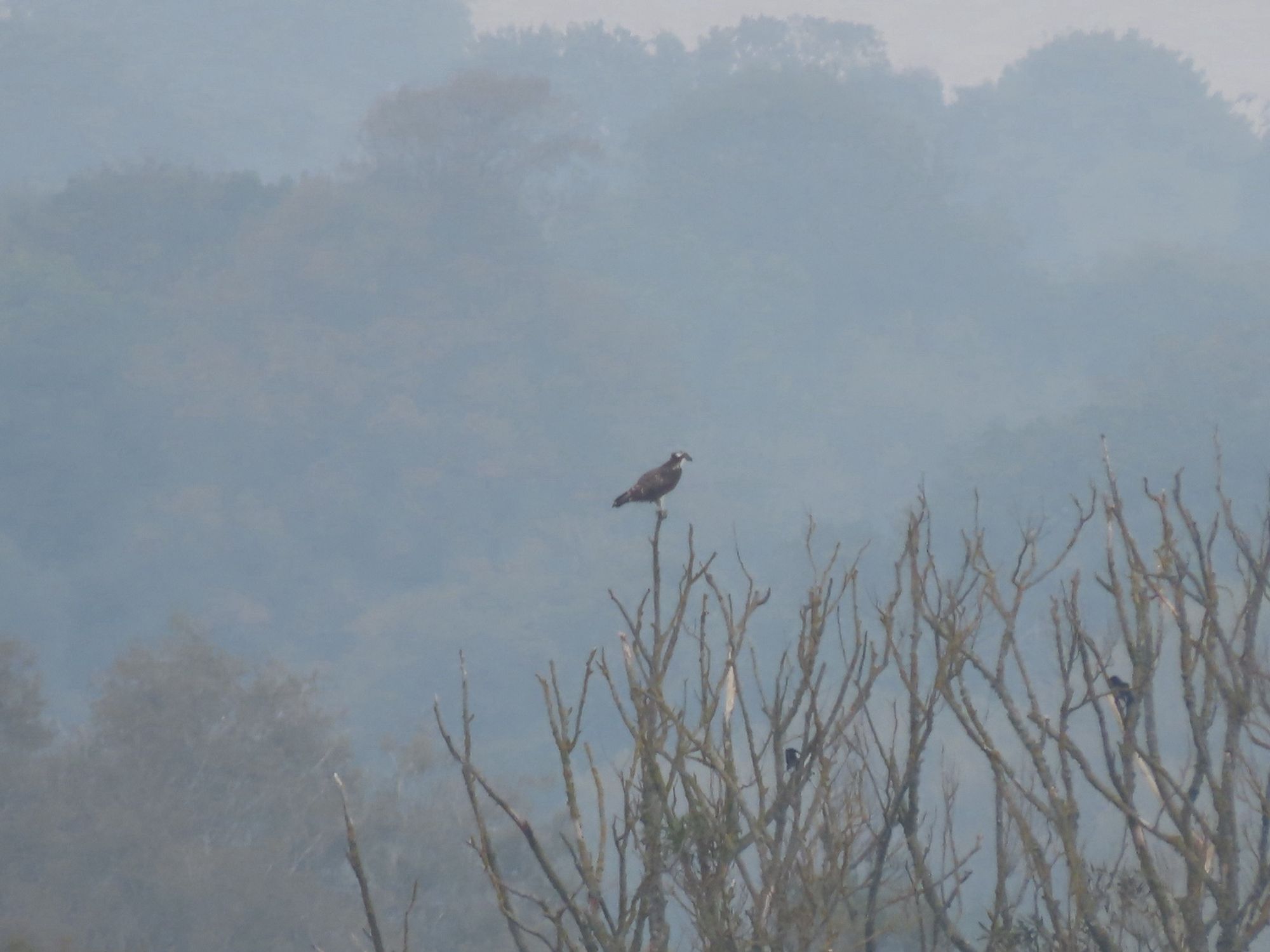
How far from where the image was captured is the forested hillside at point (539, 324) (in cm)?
5031

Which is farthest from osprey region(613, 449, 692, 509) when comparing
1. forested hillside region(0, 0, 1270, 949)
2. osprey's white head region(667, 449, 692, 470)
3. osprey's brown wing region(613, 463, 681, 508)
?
forested hillside region(0, 0, 1270, 949)

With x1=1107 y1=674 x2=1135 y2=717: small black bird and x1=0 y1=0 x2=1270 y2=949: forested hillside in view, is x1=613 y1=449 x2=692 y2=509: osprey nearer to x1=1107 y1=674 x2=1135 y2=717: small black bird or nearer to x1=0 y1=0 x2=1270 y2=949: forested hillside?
x1=1107 y1=674 x2=1135 y2=717: small black bird

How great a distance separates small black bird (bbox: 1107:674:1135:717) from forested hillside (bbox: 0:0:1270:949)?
120 feet

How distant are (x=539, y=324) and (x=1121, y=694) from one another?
63001 mm

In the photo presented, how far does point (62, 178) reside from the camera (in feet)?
258

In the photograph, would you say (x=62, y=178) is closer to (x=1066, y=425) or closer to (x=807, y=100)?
(x=807, y=100)

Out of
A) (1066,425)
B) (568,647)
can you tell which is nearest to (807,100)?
(1066,425)

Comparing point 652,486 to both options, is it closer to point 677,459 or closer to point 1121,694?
point 677,459

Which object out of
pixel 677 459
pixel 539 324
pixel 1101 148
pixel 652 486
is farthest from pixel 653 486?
pixel 1101 148

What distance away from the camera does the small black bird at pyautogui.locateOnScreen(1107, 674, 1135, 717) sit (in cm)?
327

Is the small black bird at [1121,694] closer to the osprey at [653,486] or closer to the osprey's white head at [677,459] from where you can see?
the osprey at [653,486]

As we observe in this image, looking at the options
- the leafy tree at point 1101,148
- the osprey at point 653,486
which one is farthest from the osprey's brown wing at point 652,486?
the leafy tree at point 1101,148

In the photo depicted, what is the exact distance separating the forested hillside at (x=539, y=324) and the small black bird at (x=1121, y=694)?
36552mm

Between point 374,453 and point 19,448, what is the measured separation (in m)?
14.7
